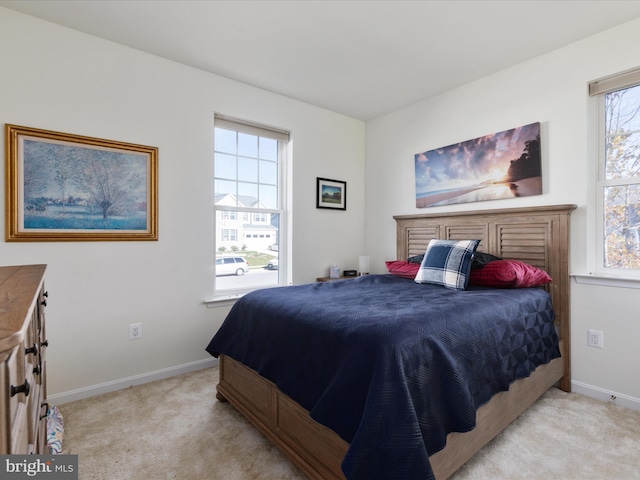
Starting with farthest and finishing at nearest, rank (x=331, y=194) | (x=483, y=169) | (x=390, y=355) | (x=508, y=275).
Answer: (x=331, y=194)
(x=483, y=169)
(x=508, y=275)
(x=390, y=355)

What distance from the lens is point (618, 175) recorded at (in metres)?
2.35

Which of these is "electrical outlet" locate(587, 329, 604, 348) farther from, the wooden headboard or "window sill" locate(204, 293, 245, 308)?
"window sill" locate(204, 293, 245, 308)

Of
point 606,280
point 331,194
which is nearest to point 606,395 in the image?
point 606,280

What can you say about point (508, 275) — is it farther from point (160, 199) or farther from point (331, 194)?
point (160, 199)

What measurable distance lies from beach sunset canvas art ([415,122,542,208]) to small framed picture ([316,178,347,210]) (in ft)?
2.82

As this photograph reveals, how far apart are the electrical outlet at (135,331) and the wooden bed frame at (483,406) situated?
0.80m

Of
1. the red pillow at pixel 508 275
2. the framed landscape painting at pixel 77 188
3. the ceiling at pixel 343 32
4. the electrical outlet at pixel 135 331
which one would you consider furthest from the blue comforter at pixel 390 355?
the ceiling at pixel 343 32

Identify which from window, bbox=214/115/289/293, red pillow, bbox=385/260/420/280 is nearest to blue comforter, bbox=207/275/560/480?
red pillow, bbox=385/260/420/280

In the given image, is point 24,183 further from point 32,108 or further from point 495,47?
point 495,47

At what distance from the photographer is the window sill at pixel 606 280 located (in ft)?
7.16

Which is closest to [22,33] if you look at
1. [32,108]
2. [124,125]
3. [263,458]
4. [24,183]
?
[32,108]

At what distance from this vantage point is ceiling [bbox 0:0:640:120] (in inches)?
81.8

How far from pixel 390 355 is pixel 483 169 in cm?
236

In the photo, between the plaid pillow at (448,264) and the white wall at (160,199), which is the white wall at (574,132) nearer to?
the plaid pillow at (448,264)
